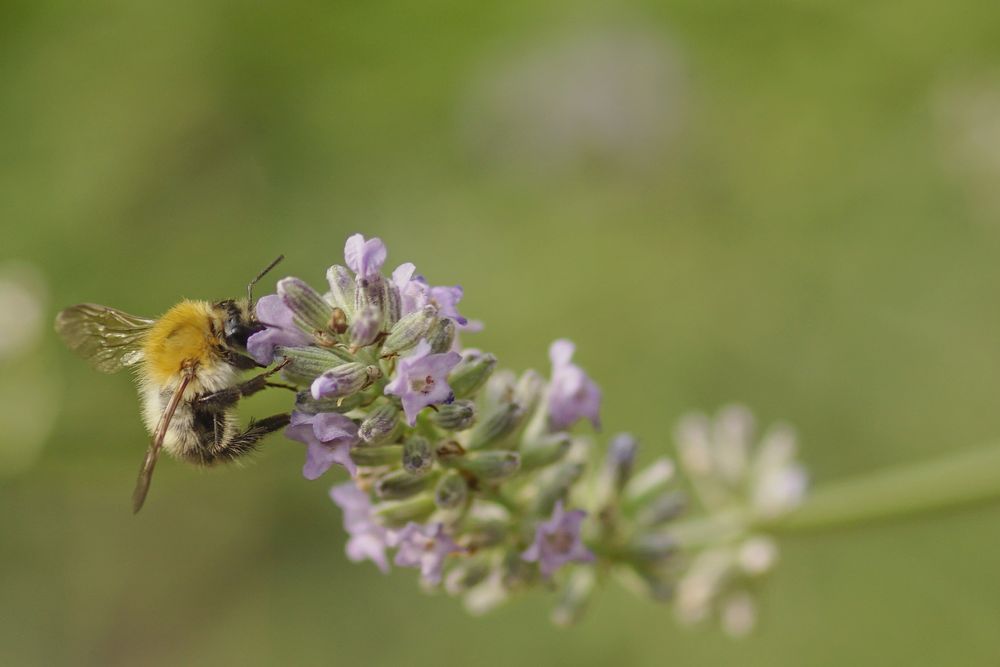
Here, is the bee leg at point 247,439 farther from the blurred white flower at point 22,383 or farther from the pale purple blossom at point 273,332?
the blurred white flower at point 22,383

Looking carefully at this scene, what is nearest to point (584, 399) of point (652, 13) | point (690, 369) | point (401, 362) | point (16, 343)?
point (401, 362)

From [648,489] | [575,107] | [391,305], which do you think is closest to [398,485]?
[391,305]

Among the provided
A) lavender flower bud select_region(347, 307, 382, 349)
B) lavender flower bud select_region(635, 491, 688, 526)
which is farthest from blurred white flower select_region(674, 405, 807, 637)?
lavender flower bud select_region(347, 307, 382, 349)

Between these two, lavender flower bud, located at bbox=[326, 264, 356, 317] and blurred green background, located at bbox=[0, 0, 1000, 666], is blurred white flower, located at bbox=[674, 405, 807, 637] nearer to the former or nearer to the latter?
lavender flower bud, located at bbox=[326, 264, 356, 317]

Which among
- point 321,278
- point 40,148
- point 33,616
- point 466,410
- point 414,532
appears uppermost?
point 40,148

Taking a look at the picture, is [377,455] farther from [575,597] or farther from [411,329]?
[575,597]

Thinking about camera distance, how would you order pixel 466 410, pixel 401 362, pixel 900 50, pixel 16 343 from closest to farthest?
pixel 401 362 < pixel 466 410 < pixel 16 343 < pixel 900 50

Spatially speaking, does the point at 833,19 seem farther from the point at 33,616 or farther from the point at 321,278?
the point at 33,616
